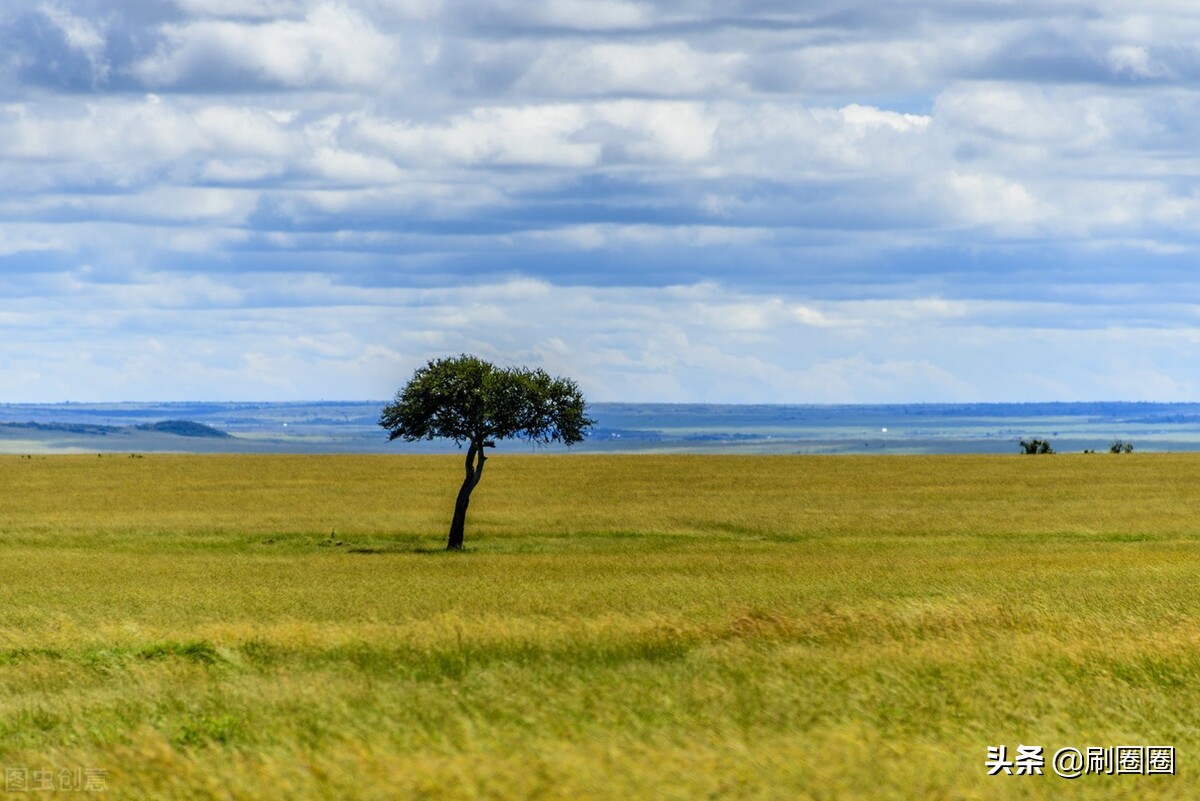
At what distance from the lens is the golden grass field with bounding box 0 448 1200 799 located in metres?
11.7

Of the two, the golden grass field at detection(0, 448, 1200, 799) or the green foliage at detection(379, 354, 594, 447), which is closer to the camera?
the golden grass field at detection(0, 448, 1200, 799)

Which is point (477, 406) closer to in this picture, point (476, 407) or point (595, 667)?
point (476, 407)

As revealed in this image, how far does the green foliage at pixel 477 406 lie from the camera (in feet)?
191

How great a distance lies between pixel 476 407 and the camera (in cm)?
5822

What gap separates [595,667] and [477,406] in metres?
40.1

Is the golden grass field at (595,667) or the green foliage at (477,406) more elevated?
the green foliage at (477,406)

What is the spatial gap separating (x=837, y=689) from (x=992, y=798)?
4.71m

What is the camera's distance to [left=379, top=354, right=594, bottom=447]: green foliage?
58250 millimetres

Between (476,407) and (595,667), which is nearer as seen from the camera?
(595,667)

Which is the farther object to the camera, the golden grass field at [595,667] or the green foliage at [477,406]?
the green foliage at [477,406]

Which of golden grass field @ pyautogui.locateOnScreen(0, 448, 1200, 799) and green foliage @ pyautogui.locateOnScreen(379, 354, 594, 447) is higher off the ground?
green foliage @ pyautogui.locateOnScreen(379, 354, 594, 447)

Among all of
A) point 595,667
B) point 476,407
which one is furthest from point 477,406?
point 595,667

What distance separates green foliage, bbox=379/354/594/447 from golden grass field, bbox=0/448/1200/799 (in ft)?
18.0

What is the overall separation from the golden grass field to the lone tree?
18.0ft
